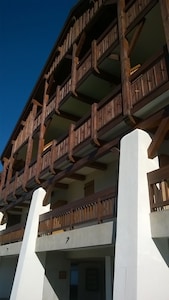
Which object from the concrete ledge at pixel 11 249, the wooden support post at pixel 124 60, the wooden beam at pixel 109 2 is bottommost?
the concrete ledge at pixel 11 249

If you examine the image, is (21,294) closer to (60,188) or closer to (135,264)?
(60,188)

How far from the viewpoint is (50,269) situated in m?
11.9

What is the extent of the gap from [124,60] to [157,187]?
4704mm

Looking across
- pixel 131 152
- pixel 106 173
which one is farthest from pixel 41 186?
pixel 131 152

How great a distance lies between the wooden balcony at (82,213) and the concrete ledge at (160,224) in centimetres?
159

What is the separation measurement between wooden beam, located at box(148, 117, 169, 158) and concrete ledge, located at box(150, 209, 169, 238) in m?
1.73

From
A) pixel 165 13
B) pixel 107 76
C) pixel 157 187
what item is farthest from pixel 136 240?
pixel 107 76

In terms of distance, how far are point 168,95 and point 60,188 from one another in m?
9.73

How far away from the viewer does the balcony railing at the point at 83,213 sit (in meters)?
7.95

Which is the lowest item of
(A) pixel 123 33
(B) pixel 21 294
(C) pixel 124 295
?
(B) pixel 21 294

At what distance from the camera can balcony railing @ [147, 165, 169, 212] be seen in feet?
20.6

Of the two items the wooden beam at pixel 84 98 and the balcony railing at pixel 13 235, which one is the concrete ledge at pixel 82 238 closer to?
the balcony railing at pixel 13 235

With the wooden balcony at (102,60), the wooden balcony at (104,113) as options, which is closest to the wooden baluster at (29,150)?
the wooden balcony at (104,113)

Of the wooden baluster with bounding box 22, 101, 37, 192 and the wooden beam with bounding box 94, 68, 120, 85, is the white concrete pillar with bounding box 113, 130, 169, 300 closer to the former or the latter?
the wooden beam with bounding box 94, 68, 120, 85
